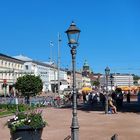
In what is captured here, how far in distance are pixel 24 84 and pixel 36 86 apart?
212cm

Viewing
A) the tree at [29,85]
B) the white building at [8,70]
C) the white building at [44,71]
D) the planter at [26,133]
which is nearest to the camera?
the planter at [26,133]

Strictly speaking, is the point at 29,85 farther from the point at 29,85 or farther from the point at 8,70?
the point at 8,70

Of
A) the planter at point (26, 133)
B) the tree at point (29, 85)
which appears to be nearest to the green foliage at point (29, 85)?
the tree at point (29, 85)

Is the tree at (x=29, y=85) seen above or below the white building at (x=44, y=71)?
below

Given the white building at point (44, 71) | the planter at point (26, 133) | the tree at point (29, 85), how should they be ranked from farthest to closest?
1. the white building at point (44, 71)
2. the tree at point (29, 85)
3. the planter at point (26, 133)

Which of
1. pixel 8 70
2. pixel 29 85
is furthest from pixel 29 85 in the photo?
pixel 8 70

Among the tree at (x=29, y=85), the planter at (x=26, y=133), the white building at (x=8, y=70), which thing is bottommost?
the planter at (x=26, y=133)

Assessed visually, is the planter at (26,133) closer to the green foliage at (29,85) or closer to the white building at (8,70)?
the green foliage at (29,85)

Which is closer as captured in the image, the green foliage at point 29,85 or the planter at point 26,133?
the planter at point 26,133

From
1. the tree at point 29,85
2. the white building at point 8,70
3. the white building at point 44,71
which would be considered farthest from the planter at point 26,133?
the white building at point 44,71

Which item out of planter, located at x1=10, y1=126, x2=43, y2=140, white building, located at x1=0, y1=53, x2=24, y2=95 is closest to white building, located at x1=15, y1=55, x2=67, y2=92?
white building, located at x1=0, y1=53, x2=24, y2=95

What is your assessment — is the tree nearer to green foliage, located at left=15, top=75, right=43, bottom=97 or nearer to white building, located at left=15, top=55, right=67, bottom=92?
green foliage, located at left=15, top=75, right=43, bottom=97

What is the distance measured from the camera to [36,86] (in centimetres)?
6906

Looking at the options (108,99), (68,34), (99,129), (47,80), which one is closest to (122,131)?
(99,129)
